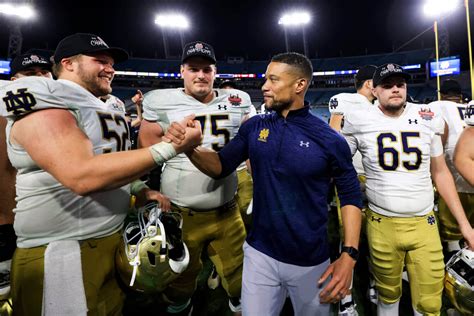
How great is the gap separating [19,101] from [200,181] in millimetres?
1414

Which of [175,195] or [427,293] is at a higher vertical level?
[175,195]

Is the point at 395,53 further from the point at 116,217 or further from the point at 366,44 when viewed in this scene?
the point at 116,217

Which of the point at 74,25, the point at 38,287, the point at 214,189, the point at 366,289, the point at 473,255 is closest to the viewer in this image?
the point at 38,287

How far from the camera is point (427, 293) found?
2.36m

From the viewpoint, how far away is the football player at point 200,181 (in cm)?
257

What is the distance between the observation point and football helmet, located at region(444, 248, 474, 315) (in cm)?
211

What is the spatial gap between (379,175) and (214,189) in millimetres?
1466

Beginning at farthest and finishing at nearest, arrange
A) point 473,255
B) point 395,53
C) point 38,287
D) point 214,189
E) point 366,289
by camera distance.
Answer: point 395,53
point 366,289
point 214,189
point 473,255
point 38,287

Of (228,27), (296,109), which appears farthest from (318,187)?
(228,27)

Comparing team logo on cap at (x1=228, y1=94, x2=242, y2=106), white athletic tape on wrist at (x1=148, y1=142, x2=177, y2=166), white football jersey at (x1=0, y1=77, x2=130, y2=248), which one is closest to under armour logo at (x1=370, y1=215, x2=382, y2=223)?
team logo on cap at (x1=228, y1=94, x2=242, y2=106)

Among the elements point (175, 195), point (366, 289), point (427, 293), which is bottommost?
point (366, 289)

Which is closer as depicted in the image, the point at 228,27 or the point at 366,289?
the point at 366,289

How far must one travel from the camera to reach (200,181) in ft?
8.31

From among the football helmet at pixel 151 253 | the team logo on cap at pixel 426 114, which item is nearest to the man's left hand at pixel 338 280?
the football helmet at pixel 151 253
